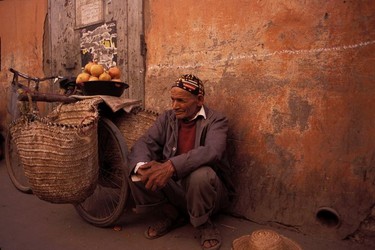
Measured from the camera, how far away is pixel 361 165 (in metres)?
2.24

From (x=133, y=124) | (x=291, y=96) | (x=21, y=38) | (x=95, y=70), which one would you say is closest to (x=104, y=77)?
(x=95, y=70)

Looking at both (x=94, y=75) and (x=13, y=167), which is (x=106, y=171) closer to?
(x=94, y=75)

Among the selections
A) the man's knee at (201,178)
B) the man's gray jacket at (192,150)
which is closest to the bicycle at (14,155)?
the man's gray jacket at (192,150)

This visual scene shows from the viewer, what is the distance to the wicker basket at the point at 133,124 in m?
2.86

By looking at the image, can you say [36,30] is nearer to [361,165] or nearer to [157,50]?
[157,50]

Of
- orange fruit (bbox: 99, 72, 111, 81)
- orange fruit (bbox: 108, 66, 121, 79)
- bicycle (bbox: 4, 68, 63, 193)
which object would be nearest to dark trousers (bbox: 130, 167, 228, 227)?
orange fruit (bbox: 99, 72, 111, 81)

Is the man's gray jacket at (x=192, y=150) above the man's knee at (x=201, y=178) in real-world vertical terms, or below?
above

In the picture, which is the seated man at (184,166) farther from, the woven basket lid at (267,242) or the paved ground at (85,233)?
the woven basket lid at (267,242)

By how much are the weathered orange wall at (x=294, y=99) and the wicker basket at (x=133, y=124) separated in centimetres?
66

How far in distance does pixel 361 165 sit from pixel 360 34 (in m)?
0.96

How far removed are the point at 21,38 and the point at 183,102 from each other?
4418 millimetres

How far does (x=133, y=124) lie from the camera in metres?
2.87

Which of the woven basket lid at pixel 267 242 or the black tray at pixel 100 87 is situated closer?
the woven basket lid at pixel 267 242

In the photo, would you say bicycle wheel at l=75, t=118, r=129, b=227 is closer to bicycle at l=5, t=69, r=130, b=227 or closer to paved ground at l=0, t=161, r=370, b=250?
bicycle at l=5, t=69, r=130, b=227
